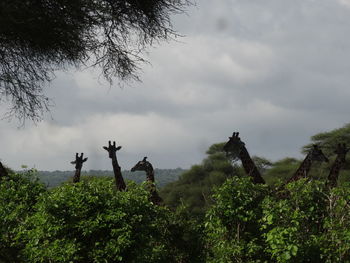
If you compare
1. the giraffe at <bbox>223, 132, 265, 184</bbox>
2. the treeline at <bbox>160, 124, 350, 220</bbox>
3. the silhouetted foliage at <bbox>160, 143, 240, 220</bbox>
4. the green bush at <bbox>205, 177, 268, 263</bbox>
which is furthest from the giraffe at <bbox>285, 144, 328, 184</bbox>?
the silhouetted foliage at <bbox>160, 143, 240, 220</bbox>

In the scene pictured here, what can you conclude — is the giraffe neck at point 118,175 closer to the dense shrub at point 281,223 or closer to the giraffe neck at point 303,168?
the giraffe neck at point 303,168

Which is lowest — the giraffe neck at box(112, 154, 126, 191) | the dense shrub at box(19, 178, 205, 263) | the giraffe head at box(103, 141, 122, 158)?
the dense shrub at box(19, 178, 205, 263)

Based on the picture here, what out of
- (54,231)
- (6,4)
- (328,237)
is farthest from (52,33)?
(328,237)

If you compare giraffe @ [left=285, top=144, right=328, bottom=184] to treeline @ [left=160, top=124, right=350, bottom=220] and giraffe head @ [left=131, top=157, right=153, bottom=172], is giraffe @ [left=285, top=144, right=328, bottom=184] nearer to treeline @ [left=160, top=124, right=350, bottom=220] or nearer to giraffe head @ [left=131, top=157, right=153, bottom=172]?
giraffe head @ [left=131, top=157, right=153, bottom=172]

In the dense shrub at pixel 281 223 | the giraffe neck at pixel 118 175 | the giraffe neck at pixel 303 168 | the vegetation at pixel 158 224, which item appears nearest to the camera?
the dense shrub at pixel 281 223

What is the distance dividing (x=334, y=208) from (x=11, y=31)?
25.1ft

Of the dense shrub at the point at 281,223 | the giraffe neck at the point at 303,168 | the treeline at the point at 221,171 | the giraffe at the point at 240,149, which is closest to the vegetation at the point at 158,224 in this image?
the dense shrub at the point at 281,223

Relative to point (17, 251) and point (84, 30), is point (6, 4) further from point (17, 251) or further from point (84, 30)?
point (17, 251)

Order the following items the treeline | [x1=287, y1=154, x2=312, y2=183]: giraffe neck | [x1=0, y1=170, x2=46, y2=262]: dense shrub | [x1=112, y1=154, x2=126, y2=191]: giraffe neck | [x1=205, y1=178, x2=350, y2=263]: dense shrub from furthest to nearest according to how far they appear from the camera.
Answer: the treeline → [x1=112, y1=154, x2=126, y2=191]: giraffe neck → [x1=287, y1=154, x2=312, y2=183]: giraffe neck → [x1=0, y1=170, x2=46, y2=262]: dense shrub → [x1=205, y1=178, x2=350, y2=263]: dense shrub

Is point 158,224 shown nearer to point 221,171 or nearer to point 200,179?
point 221,171

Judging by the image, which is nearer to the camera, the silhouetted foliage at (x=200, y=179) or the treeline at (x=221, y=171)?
the treeline at (x=221, y=171)

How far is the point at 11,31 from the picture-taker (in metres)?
11.8

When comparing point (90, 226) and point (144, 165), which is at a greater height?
point (144, 165)

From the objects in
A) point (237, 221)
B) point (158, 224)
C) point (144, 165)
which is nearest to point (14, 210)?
point (158, 224)
